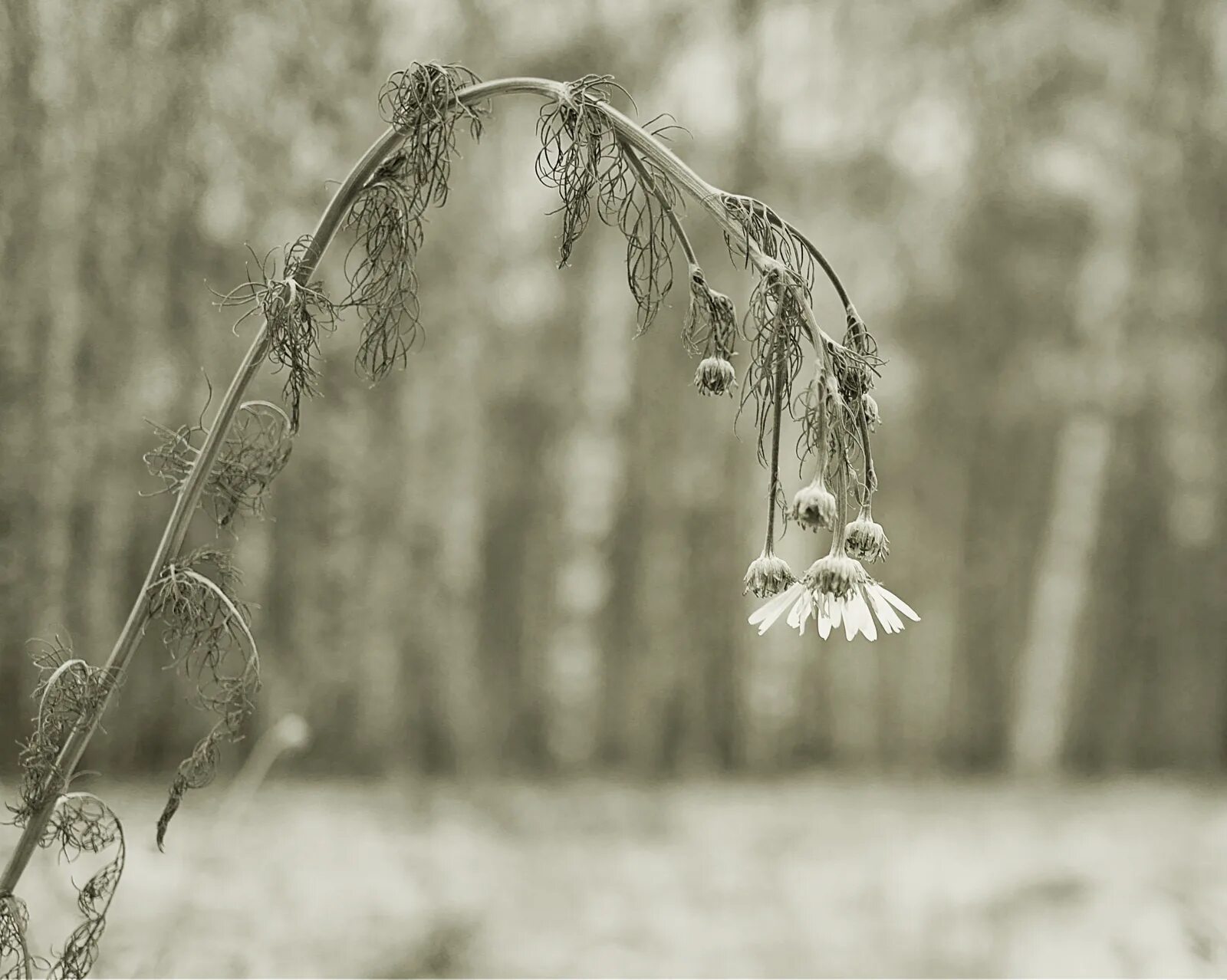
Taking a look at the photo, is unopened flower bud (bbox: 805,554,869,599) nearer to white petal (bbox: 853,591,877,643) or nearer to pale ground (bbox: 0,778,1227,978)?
white petal (bbox: 853,591,877,643)

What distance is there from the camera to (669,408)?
11.0 metres

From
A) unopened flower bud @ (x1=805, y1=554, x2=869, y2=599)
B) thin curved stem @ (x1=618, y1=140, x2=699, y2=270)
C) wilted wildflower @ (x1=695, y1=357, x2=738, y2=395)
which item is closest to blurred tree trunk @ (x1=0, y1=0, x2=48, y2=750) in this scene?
thin curved stem @ (x1=618, y1=140, x2=699, y2=270)

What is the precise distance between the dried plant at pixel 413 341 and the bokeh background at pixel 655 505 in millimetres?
3399

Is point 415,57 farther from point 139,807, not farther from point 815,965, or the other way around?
point 815,965

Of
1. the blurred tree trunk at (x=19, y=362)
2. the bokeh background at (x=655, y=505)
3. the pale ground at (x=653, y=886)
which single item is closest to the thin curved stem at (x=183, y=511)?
the pale ground at (x=653, y=886)

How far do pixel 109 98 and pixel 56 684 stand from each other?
631 cm

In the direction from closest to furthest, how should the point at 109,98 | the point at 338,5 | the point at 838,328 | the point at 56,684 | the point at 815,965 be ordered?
the point at 56,684 < the point at 815,965 < the point at 109,98 < the point at 338,5 < the point at 838,328

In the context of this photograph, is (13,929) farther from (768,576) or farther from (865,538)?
(865,538)

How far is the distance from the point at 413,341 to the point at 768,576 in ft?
2.15

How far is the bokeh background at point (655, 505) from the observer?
21.9ft

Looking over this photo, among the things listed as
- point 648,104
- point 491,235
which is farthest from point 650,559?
point 648,104

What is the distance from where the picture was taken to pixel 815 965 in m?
5.83

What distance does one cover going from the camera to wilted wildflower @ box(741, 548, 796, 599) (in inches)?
52.6

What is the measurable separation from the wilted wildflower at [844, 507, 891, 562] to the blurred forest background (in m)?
7.08
